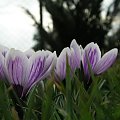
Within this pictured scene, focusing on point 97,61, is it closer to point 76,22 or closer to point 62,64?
point 62,64

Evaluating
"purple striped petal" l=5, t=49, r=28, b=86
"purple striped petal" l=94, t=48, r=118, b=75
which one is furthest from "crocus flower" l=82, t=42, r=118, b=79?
"purple striped petal" l=5, t=49, r=28, b=86

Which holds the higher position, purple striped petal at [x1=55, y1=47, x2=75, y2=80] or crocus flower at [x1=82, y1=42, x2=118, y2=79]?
crocus flower at [x1=82, y1=42, x2=118, y2=79]

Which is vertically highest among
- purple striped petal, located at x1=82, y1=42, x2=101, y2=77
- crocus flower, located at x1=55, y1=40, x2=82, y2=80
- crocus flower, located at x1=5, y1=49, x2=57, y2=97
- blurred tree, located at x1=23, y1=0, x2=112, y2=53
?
blurred tree, located at x1=23, y1=0, x2=112, y2=53

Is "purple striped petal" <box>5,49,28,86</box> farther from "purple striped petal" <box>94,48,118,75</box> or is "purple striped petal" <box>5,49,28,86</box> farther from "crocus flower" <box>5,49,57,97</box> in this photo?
"purple striped petal" <box>94,48,118,75</box>

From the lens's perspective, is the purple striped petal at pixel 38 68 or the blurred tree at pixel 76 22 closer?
the purple striped petal at pixel 38 68

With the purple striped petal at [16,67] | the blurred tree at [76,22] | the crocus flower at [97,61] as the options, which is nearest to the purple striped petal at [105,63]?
the crocus flower at [97,61]

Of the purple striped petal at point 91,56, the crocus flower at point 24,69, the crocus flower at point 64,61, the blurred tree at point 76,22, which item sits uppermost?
the blurred tree at point 76,22

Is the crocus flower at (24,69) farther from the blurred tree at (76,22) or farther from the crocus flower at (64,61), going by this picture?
the blurred tree at (76,22)
